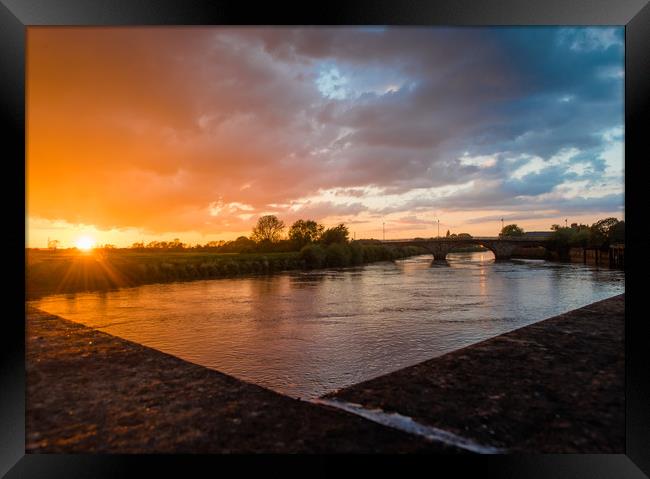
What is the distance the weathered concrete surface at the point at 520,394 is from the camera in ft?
8.96

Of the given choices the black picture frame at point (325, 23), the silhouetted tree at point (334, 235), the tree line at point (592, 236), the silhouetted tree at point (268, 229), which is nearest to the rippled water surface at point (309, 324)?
the black picture frame at point (325, 23)

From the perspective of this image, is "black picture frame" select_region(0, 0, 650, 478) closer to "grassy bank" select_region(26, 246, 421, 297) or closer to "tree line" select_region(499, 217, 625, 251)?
"grassy bank" select_region(26, 246, 421, 297)

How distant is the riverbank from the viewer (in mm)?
2684

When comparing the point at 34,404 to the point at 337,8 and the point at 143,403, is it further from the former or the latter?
the point at 337,8

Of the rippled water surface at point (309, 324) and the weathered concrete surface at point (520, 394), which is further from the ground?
the weathered concrete surface at point (520, 394)

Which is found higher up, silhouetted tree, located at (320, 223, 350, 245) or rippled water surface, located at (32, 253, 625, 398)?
silhouetted tree, located at (320, 223, 350, 245)

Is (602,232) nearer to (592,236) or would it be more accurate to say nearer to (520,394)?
(592,236)

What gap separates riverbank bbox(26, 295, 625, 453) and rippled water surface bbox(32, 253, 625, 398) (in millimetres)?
1202

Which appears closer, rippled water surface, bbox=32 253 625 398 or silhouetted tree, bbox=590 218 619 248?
rippled water surface, bbox=32 253 625 398

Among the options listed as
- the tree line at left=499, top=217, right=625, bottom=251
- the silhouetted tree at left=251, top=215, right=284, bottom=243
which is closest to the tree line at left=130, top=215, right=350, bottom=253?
the silhouetted tree at left=251, top=215, right=284, bottom=243

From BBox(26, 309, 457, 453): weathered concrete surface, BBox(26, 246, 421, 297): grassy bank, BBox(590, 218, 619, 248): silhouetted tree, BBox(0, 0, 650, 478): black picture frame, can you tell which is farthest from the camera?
BBox(590, 218, 619, 248): silhouetted tree

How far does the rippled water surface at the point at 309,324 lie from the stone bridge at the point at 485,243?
28459 mm

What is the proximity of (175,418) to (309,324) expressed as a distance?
6.54m

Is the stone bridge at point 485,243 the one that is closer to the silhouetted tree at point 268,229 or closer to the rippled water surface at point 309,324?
the silhouetted tree at point 268,229
